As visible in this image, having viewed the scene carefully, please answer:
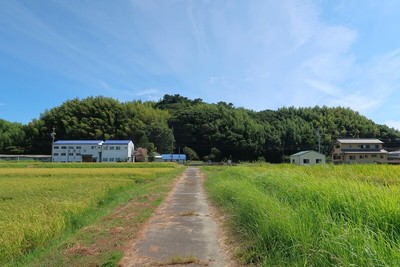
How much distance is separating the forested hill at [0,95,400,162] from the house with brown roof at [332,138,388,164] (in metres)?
18.1

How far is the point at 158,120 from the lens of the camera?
85.1 metres

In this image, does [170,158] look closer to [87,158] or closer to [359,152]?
[87,158]

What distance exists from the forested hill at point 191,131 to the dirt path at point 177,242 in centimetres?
6927

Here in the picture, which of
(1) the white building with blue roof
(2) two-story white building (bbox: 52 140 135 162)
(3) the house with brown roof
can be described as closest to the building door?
(2) two-story white building (bbox: 52 140 135 162)

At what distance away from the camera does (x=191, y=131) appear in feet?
287

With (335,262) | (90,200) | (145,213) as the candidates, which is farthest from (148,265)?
(90,200)

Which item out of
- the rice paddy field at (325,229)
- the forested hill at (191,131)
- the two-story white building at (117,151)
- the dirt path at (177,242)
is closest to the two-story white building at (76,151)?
the two-story white building at (117,151)

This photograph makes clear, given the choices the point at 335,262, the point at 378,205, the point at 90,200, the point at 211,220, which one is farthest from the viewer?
the point at 90,200

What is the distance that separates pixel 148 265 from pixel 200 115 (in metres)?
84.7

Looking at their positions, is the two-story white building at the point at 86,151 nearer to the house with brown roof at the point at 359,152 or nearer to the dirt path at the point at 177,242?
the house with brown roof at the point at 359,152

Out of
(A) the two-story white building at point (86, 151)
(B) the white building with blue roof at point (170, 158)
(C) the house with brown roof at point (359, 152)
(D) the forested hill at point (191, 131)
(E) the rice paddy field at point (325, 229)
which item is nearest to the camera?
(E) the rice paddy field at point (325, 229)

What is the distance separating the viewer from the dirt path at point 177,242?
549 centimetres

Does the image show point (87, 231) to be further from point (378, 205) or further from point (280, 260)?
point (378, 205)

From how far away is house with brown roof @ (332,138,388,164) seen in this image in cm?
5744
